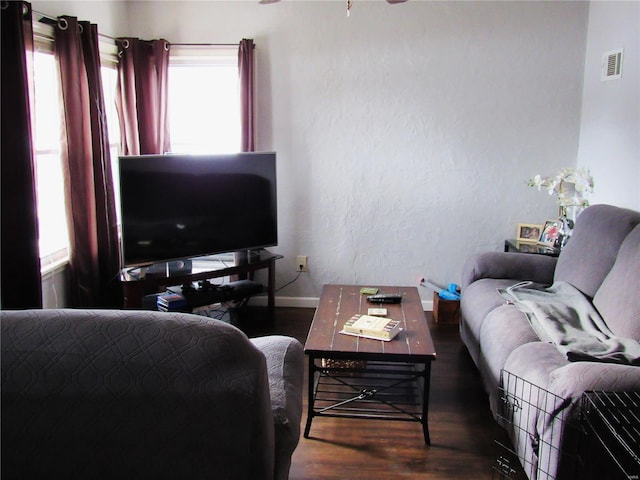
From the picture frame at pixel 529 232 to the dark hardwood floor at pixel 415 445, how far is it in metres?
1.35

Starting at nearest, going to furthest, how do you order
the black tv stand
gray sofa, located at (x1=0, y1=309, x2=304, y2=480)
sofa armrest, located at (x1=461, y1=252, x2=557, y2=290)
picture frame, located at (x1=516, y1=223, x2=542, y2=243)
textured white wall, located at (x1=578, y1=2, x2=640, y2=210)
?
gray sofa, located at (x1=0, y1=309, x2=304, y2=480)
textured white wall, located at (x1=578, y1=2, x2=640, y2=210)
the black tv stand
sofa armrest, located at (x1=461, y1=252, x2=557, y2=290)
picture frame, located at (x1=516, y1=223, x2=542, y2=243)

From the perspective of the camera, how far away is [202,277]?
11.9 feet

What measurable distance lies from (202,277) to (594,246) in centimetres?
230

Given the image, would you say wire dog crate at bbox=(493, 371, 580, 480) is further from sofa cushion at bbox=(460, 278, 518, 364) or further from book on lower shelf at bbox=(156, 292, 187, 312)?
book on lower shelf at bbox=(156, 292, 187, 312)

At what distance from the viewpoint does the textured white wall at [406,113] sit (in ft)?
13.3

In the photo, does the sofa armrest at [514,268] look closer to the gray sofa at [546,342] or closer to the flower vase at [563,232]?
the gray sofa at [546,342]

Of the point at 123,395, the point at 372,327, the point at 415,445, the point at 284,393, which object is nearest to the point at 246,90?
the point at 372,327

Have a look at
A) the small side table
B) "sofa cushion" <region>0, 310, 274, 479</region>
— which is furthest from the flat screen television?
"sofa cushion" <region>0, 310, 274, 479</region>

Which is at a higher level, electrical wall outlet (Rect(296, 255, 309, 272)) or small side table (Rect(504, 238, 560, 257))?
small side table (Rect(504, 238, 560, 257))

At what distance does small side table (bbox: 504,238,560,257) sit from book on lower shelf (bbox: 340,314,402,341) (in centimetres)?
154

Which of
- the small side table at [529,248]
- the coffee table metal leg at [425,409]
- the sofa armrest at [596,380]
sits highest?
the small side table at [529,248]

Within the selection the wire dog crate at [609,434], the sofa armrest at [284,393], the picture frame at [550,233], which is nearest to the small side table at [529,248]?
the picture frame at [550,233]

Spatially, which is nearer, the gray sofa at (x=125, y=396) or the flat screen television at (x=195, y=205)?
the gray sofa at (x=125, y=396)

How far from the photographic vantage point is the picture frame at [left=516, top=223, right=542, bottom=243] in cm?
412
